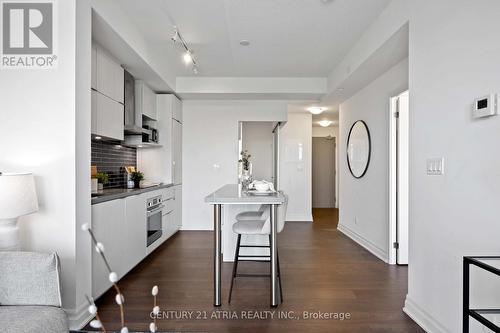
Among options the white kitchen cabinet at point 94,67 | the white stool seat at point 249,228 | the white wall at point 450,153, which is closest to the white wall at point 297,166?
the white stool seat at point 249,228

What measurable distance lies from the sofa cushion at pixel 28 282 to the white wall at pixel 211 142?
4.34m

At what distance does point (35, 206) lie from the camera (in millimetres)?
2041

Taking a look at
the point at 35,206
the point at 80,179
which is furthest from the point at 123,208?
the point at 35,206

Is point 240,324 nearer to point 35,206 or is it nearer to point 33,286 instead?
point 33,286

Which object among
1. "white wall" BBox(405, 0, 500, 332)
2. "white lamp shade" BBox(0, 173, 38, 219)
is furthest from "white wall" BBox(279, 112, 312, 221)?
"white lamp shade" BBox(0, 173, 38, 219)

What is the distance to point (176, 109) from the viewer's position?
18.1ft

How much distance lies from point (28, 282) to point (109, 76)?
93.6 inches

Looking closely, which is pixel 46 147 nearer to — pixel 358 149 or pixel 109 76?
pixel 109 76

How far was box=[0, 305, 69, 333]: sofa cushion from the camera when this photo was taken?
137cm

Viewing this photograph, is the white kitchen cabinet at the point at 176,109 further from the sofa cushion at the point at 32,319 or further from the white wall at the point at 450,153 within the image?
the sofa cushion at the point at 32,319

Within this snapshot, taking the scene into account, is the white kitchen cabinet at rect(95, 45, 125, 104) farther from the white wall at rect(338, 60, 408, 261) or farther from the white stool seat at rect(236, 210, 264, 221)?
the white wall at rect(338, 60, 408, 261)

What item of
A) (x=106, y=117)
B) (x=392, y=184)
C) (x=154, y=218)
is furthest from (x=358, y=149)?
(x=106, y=117)

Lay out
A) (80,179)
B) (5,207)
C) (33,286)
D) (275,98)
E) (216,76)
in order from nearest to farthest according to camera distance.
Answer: (33,286)
(5,207)
(80,179)
(216,76)
(275,98)

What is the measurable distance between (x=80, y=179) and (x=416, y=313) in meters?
2.73
